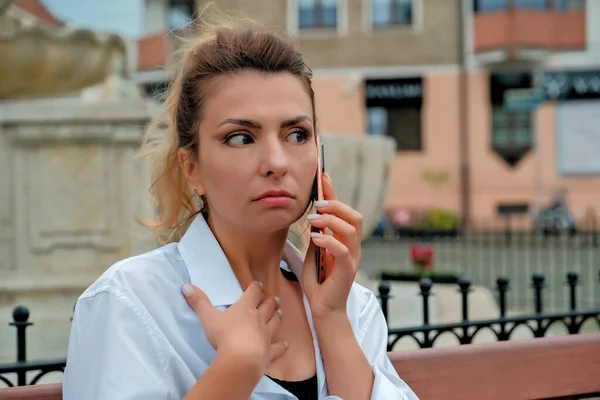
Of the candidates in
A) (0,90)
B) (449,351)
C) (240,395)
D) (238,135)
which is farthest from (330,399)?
(0,90)

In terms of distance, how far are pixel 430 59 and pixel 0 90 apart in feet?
58.0

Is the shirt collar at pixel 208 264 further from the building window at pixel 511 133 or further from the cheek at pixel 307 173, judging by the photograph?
the building window at pixel 511 133

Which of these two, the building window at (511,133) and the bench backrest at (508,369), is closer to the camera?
the bench backrest at (508,369)

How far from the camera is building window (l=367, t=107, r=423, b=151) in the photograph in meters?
21.5

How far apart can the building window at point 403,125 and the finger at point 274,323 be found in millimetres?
20220

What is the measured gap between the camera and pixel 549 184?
68.3 feet

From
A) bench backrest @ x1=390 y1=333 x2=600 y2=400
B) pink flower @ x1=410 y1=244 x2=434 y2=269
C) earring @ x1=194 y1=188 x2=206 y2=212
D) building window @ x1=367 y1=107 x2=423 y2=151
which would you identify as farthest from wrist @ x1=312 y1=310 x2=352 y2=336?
building window @ x1=367 y1=107 x2=423 y2=151

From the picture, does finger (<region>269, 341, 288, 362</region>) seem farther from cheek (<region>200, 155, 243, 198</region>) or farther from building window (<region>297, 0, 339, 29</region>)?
building window (<region>297, 0, 339, 29</region>)

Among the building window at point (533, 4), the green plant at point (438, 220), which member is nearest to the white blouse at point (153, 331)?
the green plant at point (438, 220)

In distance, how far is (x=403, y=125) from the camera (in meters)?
21.5

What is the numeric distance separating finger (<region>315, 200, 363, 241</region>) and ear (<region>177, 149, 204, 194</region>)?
25 cm

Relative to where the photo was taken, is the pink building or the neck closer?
the neck

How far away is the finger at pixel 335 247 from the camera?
142 centimetres

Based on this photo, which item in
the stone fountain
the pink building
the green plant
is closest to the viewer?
the stone fountain
